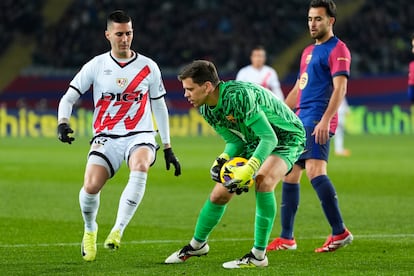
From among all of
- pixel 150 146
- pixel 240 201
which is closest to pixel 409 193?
pixel 240 201

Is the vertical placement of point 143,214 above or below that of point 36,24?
below

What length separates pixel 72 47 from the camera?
39.3 m

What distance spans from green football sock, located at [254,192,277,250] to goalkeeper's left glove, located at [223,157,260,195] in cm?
48

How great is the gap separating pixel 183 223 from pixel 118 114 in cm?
300

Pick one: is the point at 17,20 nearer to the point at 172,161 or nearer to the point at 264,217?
the point at 172,161

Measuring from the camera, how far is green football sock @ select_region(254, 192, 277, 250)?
298 inches

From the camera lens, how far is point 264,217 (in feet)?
24.9

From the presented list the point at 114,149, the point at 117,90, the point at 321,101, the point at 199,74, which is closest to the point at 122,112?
the point at 117,90

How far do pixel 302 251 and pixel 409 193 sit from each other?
6.35m

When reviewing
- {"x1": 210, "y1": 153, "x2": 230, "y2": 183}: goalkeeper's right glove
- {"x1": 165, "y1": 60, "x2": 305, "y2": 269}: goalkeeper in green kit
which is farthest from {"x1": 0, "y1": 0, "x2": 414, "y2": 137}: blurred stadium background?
{"x1": 210, "y1": 153, "x2": 230, "y2": 183}: goalkeeper's right glove

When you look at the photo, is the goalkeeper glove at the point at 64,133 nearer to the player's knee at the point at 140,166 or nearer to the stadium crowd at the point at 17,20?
the player's knee at the point at 140,166

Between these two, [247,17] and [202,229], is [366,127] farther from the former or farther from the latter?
[202,229]

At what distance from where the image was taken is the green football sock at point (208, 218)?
25.4ft

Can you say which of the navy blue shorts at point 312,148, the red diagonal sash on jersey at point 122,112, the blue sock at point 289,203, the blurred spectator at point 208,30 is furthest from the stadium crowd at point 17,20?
the navy blue shorts at point 312,148
